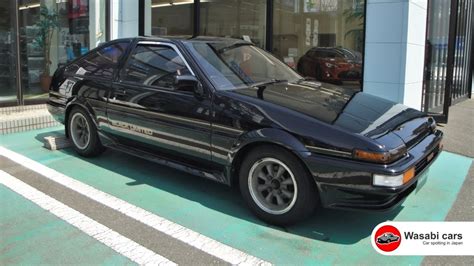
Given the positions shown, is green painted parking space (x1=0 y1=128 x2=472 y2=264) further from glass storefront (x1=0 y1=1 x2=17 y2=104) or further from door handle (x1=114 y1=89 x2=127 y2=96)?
glass storefront (x1=0 y1=1 x2=17 y2=104)

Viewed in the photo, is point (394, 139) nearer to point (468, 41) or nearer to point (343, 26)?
point (343, 26)

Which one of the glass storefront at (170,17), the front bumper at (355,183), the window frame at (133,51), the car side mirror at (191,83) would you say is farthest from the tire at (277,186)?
the glass storefront at (170,17)

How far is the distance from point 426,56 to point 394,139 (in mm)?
5161

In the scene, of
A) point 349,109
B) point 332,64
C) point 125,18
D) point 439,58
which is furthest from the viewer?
point 125,18

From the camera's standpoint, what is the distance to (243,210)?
12.8ft

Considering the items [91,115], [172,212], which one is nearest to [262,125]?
[172,212]

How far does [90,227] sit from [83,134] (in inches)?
85.8

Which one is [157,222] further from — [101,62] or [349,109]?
[101,62]

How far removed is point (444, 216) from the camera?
384cm

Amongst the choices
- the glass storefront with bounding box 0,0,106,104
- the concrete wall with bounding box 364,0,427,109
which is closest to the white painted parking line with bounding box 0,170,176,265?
the glass storefront with bounding box 0,0,106,104

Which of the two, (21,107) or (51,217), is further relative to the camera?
(21,107)

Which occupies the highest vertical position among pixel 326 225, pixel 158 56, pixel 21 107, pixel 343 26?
pixel 343 26

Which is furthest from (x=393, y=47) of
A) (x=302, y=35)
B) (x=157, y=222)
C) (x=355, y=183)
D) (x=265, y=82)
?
(x=157, y=222)

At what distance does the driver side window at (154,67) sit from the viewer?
424 centimetres
